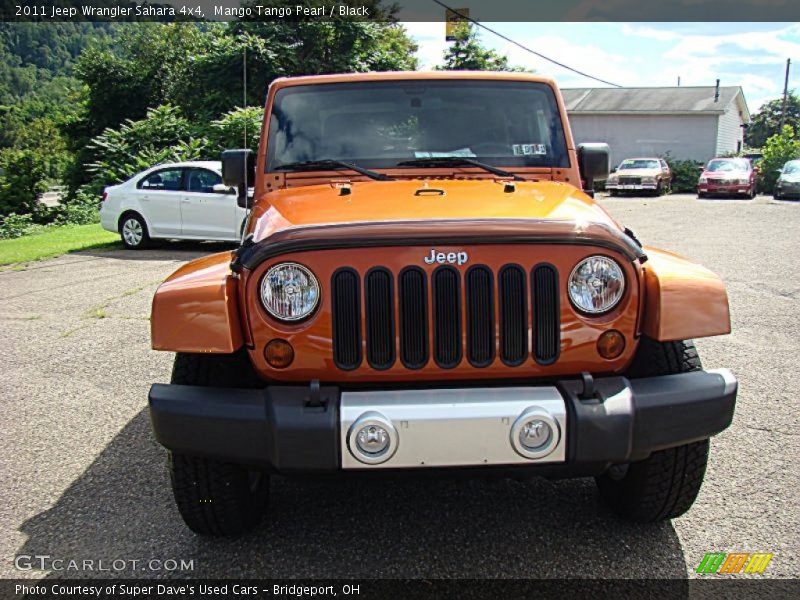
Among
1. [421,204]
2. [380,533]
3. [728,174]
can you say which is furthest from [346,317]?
[728,174]

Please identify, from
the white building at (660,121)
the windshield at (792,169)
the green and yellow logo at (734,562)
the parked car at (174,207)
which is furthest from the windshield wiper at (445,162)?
the white building at (660,121)

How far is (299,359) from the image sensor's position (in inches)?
107

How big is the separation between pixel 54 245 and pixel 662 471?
13689 millimetres

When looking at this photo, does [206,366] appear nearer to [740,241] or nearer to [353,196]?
[353,196]

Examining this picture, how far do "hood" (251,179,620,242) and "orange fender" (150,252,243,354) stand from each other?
0.25 meters

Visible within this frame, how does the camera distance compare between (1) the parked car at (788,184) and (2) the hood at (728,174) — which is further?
(2) the hood at (728,174)

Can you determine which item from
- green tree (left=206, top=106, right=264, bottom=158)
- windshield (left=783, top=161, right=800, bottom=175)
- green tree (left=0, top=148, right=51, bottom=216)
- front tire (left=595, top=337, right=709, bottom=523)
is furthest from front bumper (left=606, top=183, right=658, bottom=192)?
front tire (left=595, top=337, right=709, bottom=523)

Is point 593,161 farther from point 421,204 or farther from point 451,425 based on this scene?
point 451,425

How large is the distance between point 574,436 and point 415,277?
75 cm

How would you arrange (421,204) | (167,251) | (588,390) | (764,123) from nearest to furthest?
(588,390)
(421,204)
(167,251)
(764,123)

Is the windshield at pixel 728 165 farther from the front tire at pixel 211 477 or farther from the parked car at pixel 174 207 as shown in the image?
the front tire at pixel 211 477

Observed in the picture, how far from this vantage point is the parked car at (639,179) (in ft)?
97.6

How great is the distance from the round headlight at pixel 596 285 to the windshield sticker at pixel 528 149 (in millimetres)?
1361

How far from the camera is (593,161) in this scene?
162 inches
